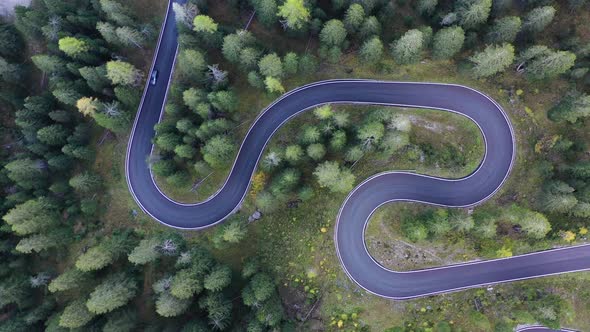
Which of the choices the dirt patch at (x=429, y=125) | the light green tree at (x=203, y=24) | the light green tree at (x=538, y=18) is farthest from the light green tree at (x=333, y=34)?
the light green tree at (x=538, y=18)

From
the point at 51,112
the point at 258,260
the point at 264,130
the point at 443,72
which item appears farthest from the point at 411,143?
the point at 51,112

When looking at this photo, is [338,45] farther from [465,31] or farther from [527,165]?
[527,165]

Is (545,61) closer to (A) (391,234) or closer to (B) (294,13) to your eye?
(A) (391,234)

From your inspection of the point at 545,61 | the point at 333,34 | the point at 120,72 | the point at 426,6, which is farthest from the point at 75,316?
the point at 545,61

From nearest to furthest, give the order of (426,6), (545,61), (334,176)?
(334,176)
(545,61)
(426,6)

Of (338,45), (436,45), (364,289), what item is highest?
(436,45)

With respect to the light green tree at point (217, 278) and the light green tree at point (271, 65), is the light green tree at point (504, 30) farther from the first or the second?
the light green tree at point (217, 278)

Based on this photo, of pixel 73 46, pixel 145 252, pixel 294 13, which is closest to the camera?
pixel 294 13

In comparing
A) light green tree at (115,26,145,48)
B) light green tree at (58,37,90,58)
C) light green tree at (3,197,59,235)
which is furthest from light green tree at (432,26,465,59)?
light green tree at (3,197,59,235)
